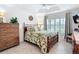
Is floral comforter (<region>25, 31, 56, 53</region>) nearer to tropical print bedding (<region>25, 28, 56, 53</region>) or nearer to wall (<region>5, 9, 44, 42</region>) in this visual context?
tropical print bedding (<region>25, 28, 56, 53</region>)

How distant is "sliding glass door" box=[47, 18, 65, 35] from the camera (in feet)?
6.55

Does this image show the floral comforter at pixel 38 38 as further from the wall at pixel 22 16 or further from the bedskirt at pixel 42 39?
the wall at pixel 22 16

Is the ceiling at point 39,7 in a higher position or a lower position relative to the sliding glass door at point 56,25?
higher

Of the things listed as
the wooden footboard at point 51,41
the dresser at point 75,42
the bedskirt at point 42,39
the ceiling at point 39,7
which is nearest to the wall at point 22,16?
the ceiling at point 39,7

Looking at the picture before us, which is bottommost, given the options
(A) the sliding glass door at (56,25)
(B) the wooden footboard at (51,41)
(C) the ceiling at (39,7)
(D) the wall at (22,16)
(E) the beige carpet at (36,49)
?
(E) the beige carpet at (36,49)

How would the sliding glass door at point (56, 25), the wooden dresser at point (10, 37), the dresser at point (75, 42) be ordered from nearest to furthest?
the dresser at point (75, 42) → the sliding glass door at point (56, 25) → the wooden dresser at point (10, 37)

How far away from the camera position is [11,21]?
2033mm

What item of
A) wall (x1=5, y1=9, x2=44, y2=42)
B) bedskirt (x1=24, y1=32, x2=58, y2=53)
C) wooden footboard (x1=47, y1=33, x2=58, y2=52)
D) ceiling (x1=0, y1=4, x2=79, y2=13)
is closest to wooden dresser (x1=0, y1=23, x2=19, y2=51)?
wall (x1=5, y1=9, x2=44, y2=42)

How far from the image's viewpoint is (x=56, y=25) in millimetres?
2027

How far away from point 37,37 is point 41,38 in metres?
0.08

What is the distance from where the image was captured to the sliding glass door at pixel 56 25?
2.00 meters

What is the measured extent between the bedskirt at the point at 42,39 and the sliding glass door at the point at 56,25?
5.5 inches

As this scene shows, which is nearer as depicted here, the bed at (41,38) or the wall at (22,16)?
the wall at (22,16)

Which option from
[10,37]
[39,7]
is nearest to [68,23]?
[39,7]
